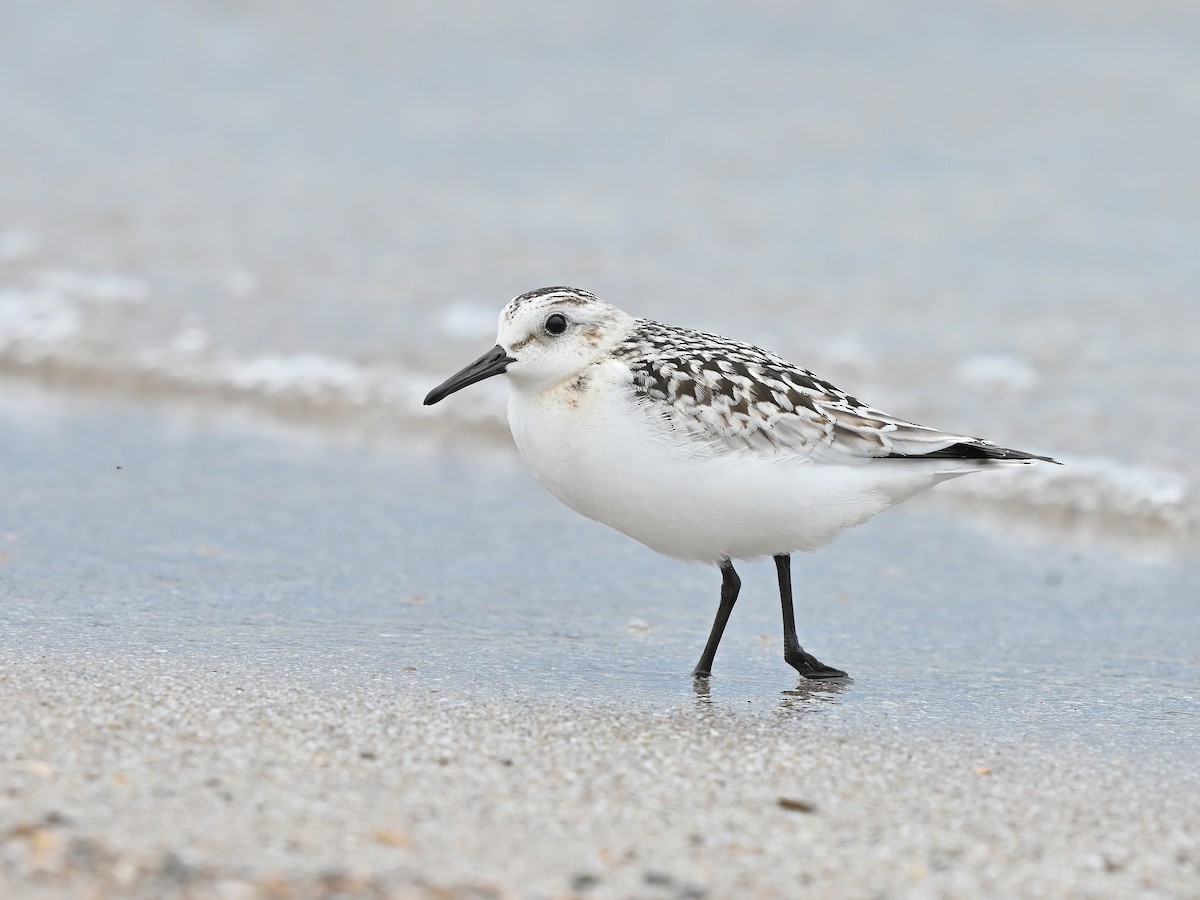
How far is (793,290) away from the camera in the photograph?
11016mm

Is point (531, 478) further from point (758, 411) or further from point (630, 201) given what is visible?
point (630, 201)

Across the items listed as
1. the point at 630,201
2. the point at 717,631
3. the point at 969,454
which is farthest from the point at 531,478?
the point at 630,201

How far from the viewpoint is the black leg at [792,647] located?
5.26m

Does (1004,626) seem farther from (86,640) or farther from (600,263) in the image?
(600,263)

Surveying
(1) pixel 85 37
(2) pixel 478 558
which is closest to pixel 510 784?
(2) pixel 478 558

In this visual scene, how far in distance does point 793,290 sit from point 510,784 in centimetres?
752

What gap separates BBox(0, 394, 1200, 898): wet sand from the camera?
11.4 feet

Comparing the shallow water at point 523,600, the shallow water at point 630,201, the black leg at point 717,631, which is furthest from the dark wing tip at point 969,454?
the shallow water at point 630,201

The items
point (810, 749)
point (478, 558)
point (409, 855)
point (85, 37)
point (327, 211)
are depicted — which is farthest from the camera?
point (85, 37)

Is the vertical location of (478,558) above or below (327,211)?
below

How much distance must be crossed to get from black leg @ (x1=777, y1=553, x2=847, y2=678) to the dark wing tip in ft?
1.77

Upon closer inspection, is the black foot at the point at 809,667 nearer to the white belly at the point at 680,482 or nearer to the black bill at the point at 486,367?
the white belly at the point at 680,482

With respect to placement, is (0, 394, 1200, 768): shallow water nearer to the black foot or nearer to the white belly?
the black foot

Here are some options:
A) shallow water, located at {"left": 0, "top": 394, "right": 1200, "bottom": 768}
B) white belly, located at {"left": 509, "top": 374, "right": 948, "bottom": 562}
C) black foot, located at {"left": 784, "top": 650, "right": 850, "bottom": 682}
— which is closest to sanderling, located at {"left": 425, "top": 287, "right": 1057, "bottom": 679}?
white belly, located at {"left": 509, "top": 374, "right": 948, "bottom": 562}
